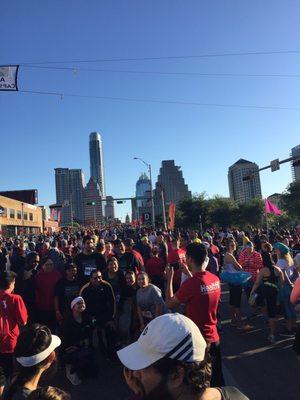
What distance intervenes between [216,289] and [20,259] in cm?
801

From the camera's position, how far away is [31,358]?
291 cm

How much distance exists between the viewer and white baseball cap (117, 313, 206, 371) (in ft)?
5.48

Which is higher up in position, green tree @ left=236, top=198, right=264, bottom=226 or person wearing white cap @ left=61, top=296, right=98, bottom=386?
green tree @ left=236, top=198, right=264, bottom=226

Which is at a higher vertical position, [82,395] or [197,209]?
[197,209]

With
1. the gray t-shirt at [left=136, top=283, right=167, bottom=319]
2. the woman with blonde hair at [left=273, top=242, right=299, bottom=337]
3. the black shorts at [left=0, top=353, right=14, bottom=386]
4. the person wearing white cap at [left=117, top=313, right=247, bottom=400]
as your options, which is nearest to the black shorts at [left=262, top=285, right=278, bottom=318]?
the woman with blonde hair at [left=273, top=242, right=299, bottom=337]

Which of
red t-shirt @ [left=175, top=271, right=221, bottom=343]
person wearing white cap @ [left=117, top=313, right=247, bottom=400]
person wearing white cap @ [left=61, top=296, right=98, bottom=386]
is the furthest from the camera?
person wearing white cap @ [left=61, top=296, right=98, bottom=386]

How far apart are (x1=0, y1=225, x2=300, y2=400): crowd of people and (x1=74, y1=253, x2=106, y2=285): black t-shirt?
0.07 feet

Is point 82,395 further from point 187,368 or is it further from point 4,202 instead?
point 4,202

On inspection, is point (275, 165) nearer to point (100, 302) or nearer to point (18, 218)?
point (100, 302)

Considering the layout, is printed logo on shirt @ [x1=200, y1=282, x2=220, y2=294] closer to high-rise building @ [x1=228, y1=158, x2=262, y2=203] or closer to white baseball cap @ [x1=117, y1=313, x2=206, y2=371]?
white baseball cap @ [x1=117, y1=313, x2=206, y2=371]

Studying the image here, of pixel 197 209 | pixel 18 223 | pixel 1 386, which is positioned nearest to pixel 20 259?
pixel 1 386

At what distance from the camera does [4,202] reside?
6275cm

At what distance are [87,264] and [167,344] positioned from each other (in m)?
6.92

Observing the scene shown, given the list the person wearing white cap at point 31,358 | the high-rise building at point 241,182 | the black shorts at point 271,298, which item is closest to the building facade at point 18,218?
the black shorts at point 271,298
